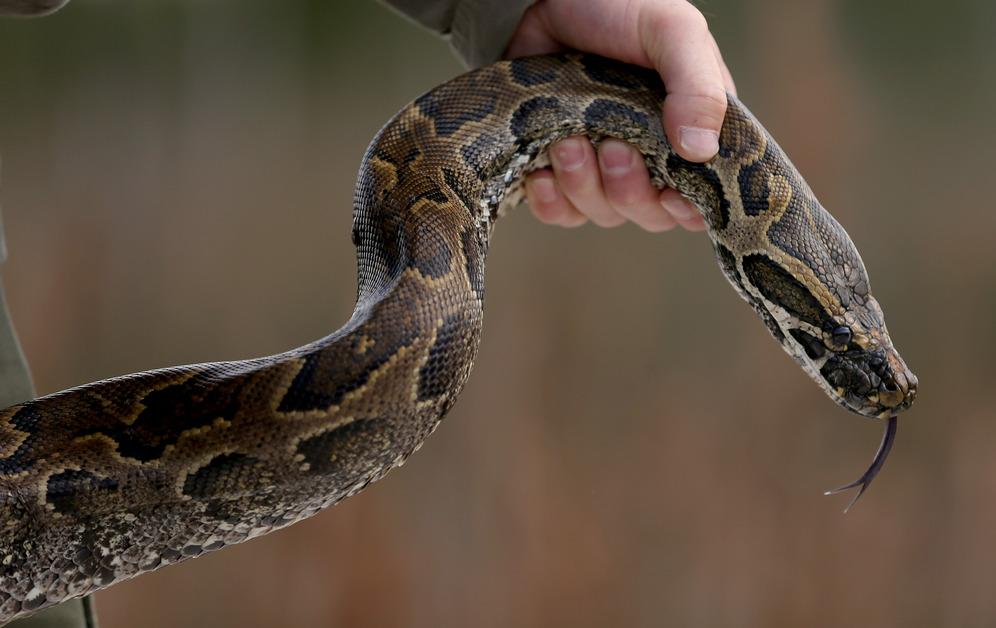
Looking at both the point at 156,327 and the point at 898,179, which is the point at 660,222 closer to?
the point at 898,179

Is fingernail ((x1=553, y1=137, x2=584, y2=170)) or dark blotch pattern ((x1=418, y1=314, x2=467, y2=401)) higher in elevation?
fingernail ((x1=553, y1=137, x2=584, y2=170))

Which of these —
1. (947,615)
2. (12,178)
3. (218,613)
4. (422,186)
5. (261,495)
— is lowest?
(218,613)

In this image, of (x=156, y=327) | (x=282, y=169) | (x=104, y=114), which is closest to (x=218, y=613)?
(x=156, y=327)

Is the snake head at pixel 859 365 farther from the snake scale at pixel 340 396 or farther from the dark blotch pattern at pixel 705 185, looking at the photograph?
the dark blotch pattern at pixel 705 185

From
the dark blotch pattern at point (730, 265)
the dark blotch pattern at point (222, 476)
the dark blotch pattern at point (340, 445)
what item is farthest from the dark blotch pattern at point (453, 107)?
the dark blotch pattern at point (222, 476)

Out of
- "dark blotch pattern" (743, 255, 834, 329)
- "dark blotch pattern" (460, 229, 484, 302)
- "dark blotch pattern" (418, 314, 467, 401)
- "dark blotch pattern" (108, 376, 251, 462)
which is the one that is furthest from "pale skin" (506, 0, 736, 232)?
"dark blotch pattern" (108, 376, 251, 462)

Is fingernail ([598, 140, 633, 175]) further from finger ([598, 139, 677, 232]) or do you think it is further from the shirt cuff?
the shirt cuff
